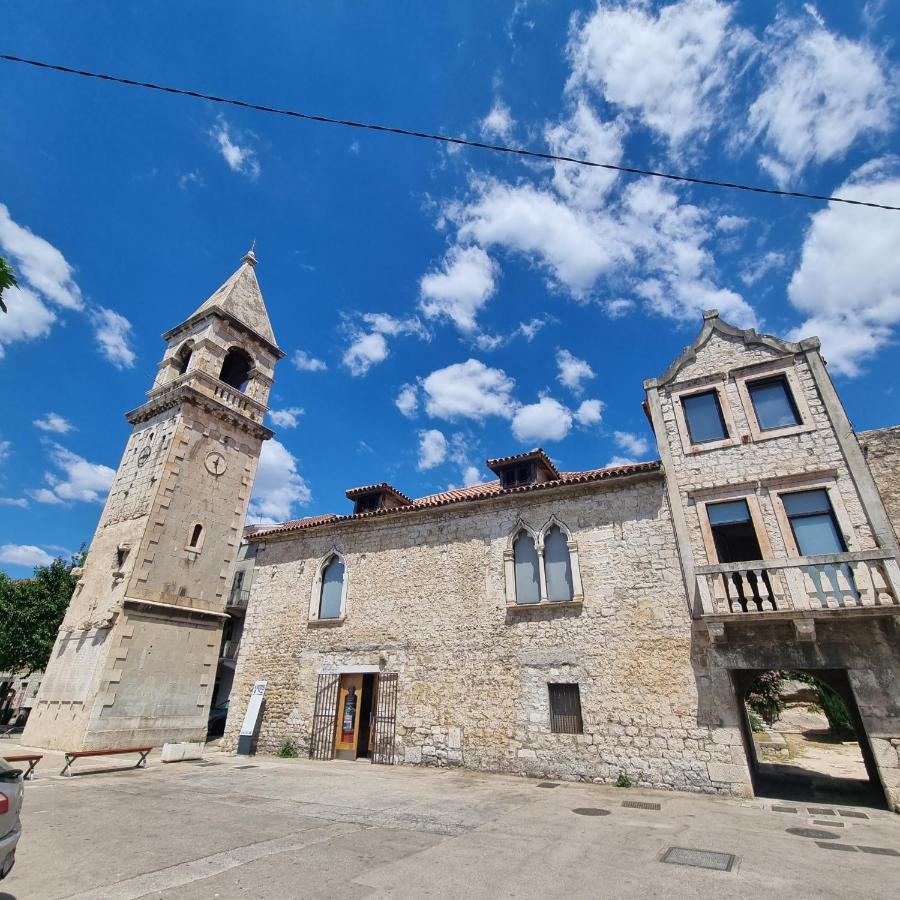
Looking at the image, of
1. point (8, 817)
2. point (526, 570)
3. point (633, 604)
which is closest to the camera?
point (8, 817)

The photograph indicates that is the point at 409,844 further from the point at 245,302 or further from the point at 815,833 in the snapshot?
the point at 245,302

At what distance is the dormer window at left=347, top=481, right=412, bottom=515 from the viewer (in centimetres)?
1844

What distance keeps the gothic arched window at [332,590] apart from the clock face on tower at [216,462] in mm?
8367

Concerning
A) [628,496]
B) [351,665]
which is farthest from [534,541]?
[351,665]

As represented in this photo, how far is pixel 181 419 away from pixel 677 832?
21839mm

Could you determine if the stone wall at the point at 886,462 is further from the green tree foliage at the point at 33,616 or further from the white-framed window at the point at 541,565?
the green tree foliage at the point at 33,616

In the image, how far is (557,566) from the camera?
1427 cm

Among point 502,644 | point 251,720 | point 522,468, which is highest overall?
point 522,468

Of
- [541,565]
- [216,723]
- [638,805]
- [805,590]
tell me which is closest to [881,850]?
[638,805]

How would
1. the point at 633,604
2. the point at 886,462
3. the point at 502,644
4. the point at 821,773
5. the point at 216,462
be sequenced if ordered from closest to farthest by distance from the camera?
the point at 886,462 < the point at 633,604 < the point at 502,644 < the point at 821,773 < the point at 216,462

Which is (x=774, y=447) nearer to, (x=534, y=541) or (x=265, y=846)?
(x=534, y=541)

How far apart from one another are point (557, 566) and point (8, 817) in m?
12.1

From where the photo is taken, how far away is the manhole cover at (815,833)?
7.66 meters

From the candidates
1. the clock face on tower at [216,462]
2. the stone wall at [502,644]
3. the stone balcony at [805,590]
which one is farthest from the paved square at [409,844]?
the clock face on tower at [216,462]
